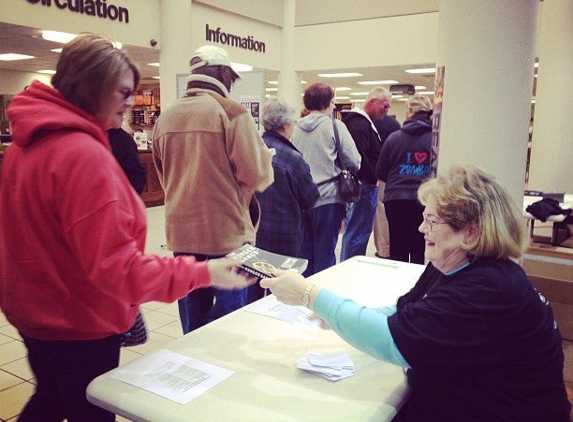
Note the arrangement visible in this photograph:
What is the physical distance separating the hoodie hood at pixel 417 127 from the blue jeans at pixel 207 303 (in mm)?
2182

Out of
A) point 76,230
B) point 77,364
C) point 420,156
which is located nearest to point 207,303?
point 77,364

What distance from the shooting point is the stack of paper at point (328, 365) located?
4.83 ft

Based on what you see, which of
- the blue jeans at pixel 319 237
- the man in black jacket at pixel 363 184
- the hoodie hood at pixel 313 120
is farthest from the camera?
the man in black jacket at pixel 363 184

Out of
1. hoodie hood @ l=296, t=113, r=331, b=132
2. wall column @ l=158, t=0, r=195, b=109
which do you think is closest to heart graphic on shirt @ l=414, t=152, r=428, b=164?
hoodie hood @ l=296, t=113, r=331, b=132

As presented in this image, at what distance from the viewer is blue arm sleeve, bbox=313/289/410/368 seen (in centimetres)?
138

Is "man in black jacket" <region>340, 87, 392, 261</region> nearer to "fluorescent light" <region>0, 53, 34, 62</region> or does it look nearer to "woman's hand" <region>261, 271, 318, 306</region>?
"woman's hand" <region>261, 271, 318, 306</region>

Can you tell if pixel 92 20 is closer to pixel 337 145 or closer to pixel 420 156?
pixel 337 145

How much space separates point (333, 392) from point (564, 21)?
638 centimetres

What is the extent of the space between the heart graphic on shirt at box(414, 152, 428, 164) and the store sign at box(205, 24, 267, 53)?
20.6 feet

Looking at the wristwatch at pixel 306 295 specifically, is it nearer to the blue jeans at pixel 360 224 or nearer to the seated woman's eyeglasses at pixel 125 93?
the seated woman's eyeglasses at pixel 125 93

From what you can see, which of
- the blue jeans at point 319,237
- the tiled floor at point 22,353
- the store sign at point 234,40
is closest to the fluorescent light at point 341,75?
the store sign at point 234,40

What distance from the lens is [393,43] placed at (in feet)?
34.4

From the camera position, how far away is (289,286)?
1.58 m

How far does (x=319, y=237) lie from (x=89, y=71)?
9.36ft
